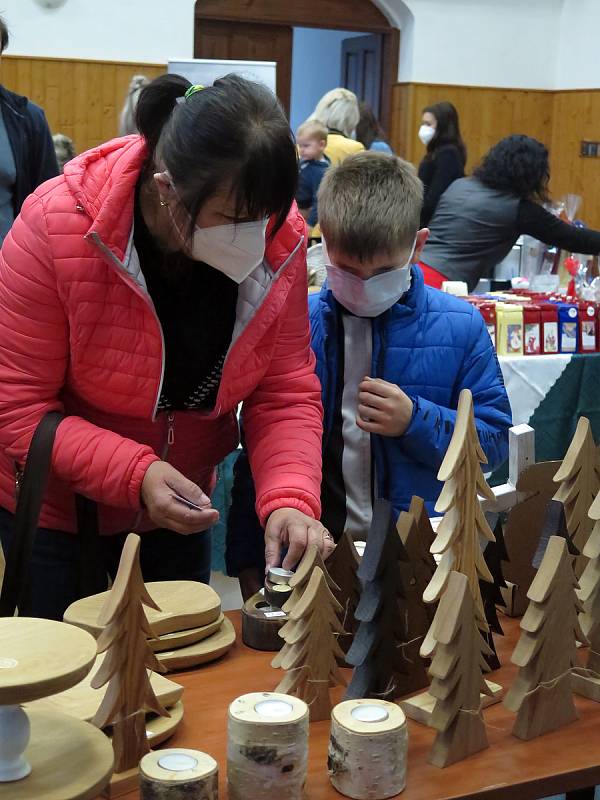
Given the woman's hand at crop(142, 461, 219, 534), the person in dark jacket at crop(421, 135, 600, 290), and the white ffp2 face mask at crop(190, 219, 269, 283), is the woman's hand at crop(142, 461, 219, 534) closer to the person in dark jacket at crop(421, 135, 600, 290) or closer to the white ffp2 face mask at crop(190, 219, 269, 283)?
the white ffp2 face mask at crop(190, 219, 269, 283)

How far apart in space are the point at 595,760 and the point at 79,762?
0.55 metres

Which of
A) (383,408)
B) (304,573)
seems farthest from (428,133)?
(304,573)

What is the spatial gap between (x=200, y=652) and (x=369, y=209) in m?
0.78

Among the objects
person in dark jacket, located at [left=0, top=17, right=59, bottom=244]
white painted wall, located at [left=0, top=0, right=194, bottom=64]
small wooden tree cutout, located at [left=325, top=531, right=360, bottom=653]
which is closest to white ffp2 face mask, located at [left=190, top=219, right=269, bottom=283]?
small wooden tree cutout, located at [left=325, top=531, right=360, bottom=653]

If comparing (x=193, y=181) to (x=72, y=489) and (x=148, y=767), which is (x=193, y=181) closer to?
(x=72, y=489)

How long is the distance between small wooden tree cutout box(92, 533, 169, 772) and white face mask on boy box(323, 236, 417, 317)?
814 mm

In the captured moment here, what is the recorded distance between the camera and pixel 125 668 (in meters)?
1.06

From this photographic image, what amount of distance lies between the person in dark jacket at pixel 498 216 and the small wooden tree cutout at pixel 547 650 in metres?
3.21

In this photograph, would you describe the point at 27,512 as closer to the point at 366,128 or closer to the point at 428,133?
the point at 428,133

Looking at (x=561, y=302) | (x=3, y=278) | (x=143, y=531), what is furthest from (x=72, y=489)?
(x=561, y=302)

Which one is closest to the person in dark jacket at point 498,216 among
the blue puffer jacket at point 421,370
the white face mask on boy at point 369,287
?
the blue puffer jacket at point 421,370

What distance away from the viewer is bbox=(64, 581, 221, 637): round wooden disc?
1.29 m

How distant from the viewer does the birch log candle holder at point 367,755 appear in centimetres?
103

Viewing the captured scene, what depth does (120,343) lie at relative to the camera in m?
1.47
